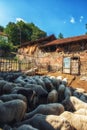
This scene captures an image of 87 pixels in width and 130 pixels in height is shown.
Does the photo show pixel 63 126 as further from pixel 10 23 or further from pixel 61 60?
pixel 10 23

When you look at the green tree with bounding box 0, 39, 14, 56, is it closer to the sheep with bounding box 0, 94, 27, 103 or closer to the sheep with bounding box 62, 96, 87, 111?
the sheep with bounding box 62, 96, 87, 111

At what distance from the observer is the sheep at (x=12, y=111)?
7.29 meters

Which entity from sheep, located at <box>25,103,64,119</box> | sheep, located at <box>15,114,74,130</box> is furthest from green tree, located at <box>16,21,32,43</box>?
sheep, located at <box>15,114,74,130</box>

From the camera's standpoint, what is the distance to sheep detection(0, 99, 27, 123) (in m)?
7.29

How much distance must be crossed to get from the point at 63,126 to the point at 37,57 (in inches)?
841

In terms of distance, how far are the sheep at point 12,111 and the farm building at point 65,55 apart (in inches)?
559

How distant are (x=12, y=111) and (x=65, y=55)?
16.4 meters

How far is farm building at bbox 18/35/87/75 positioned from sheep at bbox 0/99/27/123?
46.6ft

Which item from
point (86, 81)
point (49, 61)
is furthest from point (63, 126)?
point (49, 61)

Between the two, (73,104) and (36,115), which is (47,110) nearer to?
(36,115)

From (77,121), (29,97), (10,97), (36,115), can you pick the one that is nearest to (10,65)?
(29,97)

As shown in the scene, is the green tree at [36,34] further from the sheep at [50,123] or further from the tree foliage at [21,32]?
the sheep at [50,123]

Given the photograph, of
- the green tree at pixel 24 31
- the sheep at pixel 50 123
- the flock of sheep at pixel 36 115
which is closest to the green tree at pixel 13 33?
the green tree at pixel 24 31

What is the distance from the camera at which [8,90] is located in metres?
10.8
